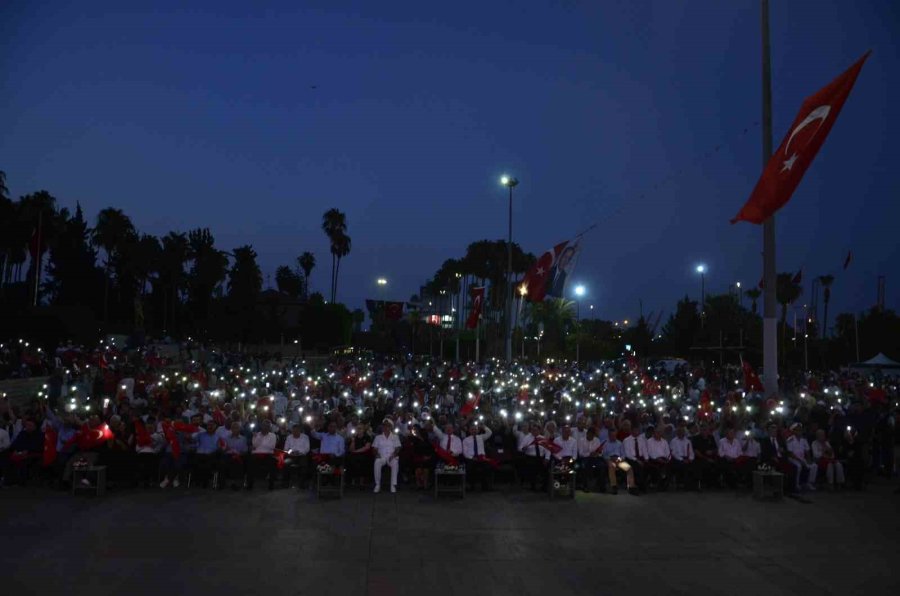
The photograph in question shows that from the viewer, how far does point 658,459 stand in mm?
14883

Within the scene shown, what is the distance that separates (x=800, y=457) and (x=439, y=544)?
886 cm

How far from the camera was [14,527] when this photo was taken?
10812mm

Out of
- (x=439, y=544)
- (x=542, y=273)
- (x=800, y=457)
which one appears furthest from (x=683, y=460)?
(x=542, y=273)

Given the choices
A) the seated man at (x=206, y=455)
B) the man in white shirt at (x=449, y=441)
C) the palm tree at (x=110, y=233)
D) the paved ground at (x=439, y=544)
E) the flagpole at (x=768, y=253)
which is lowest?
the paved ground at (x=439, y=544)

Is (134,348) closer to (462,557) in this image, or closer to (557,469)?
(557,469)

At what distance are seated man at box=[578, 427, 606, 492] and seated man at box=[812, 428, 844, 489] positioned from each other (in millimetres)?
4504

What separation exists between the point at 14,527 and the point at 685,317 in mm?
57226

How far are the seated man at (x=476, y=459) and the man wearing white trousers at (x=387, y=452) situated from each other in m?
1.36

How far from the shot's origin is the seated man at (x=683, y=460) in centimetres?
1491

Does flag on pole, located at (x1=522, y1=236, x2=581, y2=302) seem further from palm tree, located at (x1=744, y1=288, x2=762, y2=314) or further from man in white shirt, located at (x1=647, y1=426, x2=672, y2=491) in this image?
palm tree, located at (x1=744, y1=288, x2=762, y2=314)

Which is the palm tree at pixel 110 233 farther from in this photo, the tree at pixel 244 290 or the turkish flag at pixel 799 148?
the turkish flag at pixel 799 148

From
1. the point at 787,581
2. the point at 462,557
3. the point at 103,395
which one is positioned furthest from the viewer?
the point at 103,395

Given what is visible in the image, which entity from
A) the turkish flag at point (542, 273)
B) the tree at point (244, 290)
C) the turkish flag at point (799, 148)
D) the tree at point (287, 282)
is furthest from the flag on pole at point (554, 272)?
the tree at point (287, 282)

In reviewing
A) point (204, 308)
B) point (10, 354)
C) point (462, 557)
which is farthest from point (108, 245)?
point (462, 557)
